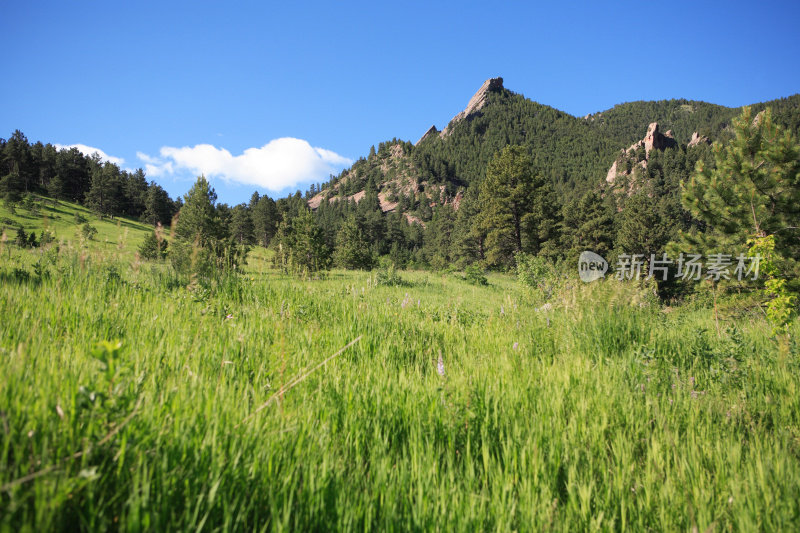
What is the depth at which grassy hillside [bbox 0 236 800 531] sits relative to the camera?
96cm

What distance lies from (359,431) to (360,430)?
0.01 meters

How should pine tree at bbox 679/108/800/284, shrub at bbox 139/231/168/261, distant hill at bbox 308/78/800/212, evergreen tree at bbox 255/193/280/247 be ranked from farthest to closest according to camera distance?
distant hill at bbox 308/78/800/212
evergreen tree at bbox 255/193/280/247
pine tree at bbox 679/108/800/284
shrub at bbox 139/231/168/261

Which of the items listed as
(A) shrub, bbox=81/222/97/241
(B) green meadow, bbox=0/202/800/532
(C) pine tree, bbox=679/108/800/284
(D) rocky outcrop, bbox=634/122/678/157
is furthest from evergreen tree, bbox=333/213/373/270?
(D) rocky outcrop, bbox=634/122/678/157

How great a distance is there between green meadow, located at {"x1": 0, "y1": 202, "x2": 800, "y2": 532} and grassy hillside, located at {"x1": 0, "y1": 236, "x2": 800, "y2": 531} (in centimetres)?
1

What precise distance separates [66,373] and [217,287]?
3362 millimetres

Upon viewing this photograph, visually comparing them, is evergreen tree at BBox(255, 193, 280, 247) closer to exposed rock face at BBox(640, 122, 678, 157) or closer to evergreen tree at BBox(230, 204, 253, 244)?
evergreen tree at BBox(230, 204, 253, 244)

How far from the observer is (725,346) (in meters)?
3.42

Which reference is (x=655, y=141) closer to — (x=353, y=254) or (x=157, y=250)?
(x=353, y=254)

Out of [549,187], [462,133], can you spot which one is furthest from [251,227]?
[462,133]

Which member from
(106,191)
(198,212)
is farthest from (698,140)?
(106,191)

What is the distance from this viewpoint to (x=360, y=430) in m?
1.60

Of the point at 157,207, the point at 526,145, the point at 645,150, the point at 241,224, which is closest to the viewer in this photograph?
the point at 157,207

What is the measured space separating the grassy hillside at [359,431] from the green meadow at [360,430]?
0.03 ft

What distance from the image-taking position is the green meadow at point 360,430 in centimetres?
96
